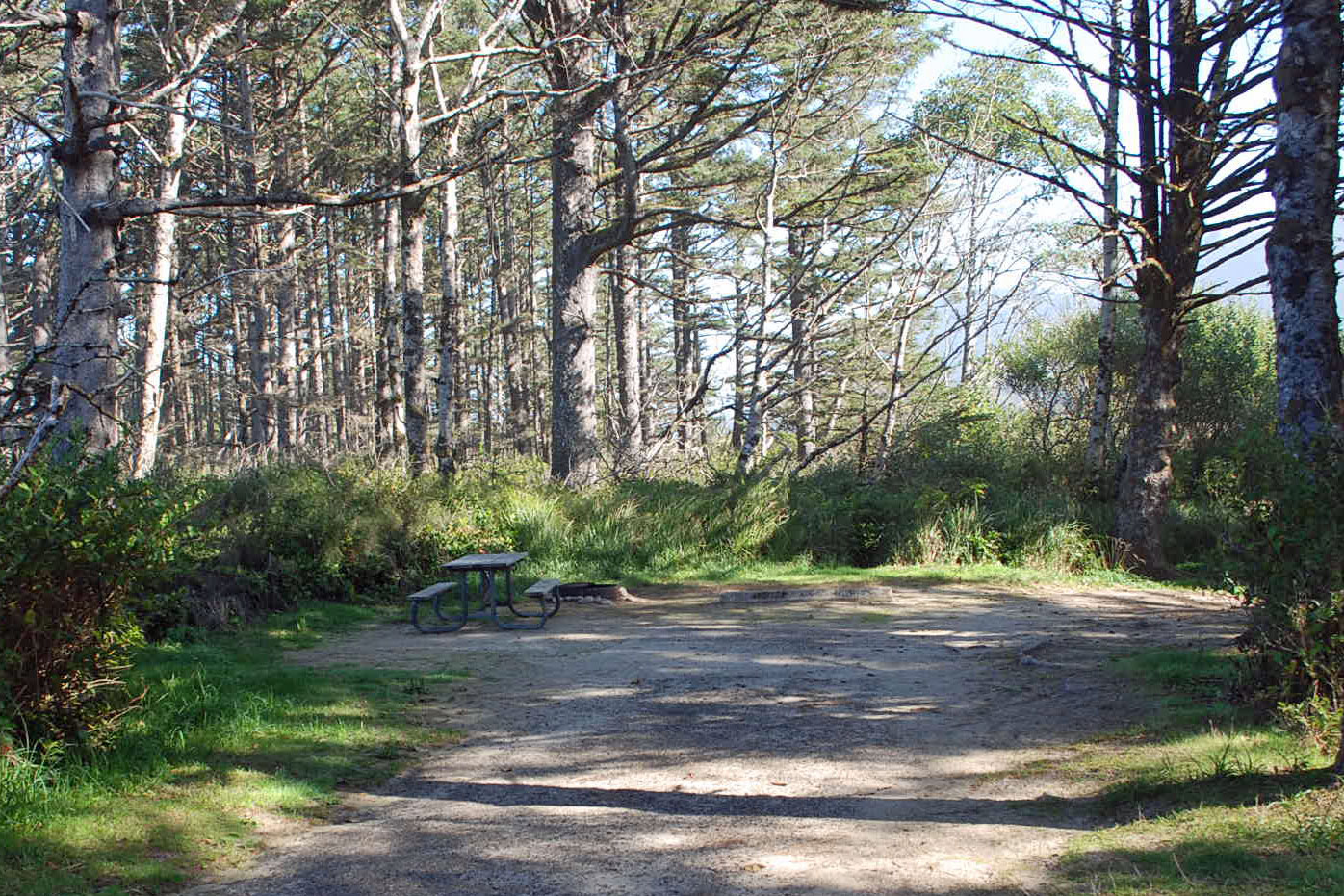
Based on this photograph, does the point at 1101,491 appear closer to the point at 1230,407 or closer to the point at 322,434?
the point at 1230,407

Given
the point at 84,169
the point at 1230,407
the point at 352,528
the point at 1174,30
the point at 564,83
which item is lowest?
the point at 352,528

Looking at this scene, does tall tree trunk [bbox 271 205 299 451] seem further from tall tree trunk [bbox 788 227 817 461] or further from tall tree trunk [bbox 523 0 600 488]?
tall tree trunk [bbox 788 227 817 461]

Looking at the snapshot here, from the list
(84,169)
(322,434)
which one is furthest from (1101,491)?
(322,434)

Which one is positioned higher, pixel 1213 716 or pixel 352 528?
pixel 352 528

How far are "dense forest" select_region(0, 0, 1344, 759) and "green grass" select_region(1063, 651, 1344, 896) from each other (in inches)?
22.1

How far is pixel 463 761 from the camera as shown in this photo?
568 centimetres

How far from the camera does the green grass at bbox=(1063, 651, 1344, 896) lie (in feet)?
11.5

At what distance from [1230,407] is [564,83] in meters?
13.8

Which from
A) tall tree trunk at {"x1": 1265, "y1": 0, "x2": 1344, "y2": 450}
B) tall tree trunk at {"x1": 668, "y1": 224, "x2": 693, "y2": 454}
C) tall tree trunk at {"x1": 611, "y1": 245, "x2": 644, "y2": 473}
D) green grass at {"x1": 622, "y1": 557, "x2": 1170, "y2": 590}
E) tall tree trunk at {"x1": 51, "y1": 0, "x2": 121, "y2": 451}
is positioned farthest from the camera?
tall tree trunk at {"x1": 611, "y1": 245, "x2": 644, "y2": 473}

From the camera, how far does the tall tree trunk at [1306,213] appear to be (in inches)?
226

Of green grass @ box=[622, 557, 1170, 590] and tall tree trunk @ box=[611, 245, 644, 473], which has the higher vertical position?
tall tree trunk @ box=[611, 245, 644, 473]

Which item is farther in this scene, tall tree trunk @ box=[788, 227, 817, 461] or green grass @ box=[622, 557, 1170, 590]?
tall tree trunk @ box=[788, 227, 817, 461]

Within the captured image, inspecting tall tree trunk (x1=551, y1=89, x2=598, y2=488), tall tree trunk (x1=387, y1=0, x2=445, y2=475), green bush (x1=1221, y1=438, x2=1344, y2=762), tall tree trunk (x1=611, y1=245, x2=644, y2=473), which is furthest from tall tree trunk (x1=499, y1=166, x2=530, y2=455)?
green bush (x1=1221, y1=438, x2=1344, y2=762)

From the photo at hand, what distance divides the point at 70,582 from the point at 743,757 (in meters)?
3.63
